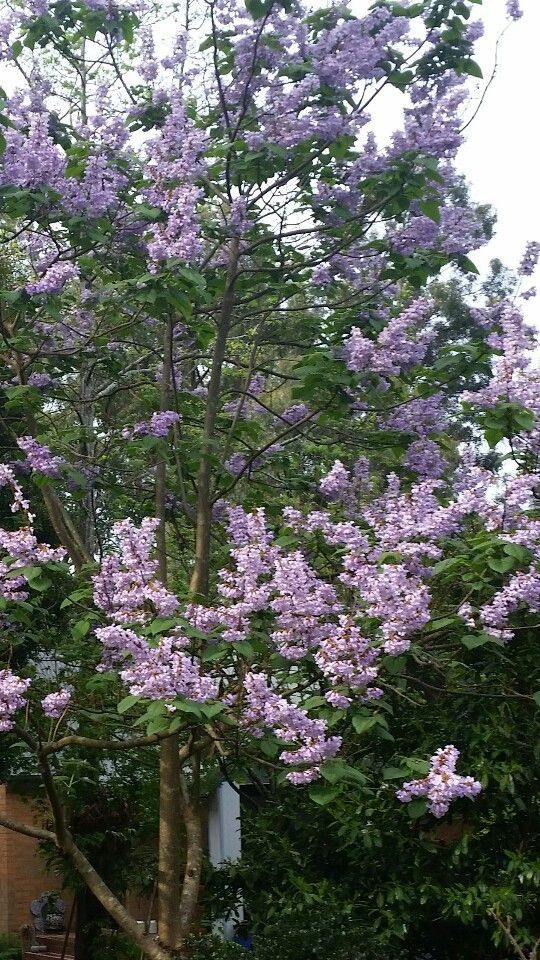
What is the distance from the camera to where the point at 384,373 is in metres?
5.16

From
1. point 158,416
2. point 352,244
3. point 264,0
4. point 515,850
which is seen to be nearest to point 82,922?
point 515,850

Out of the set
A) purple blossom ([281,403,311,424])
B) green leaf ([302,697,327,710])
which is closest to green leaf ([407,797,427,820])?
green leaf ([302,697,327,710])

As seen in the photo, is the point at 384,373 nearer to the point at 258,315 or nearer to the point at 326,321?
the point at 326,321

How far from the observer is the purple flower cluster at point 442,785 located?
4.02 meters

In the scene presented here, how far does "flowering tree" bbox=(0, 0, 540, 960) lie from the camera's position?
440cm

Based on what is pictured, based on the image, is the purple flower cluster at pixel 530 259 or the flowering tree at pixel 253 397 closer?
the flowering tree at pixel 253 397

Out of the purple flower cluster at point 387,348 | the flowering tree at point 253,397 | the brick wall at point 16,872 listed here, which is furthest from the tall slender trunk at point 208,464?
the brick wall at point 16,872

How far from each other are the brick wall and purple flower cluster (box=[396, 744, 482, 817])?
9.67 metres

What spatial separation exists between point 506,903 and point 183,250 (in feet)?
10.2

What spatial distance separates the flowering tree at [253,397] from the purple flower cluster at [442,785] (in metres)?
0.01

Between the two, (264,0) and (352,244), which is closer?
(264,0)

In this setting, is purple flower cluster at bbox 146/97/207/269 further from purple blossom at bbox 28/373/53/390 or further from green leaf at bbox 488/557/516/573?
green leaf at bbox 488/557/516/573

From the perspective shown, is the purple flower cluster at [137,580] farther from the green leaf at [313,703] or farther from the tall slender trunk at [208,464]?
the tall slender trunk at [208,464]

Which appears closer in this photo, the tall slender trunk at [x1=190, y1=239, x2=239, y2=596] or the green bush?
the tall slender trunk at [x1=190, y1=239, x2=239, y2=596]
